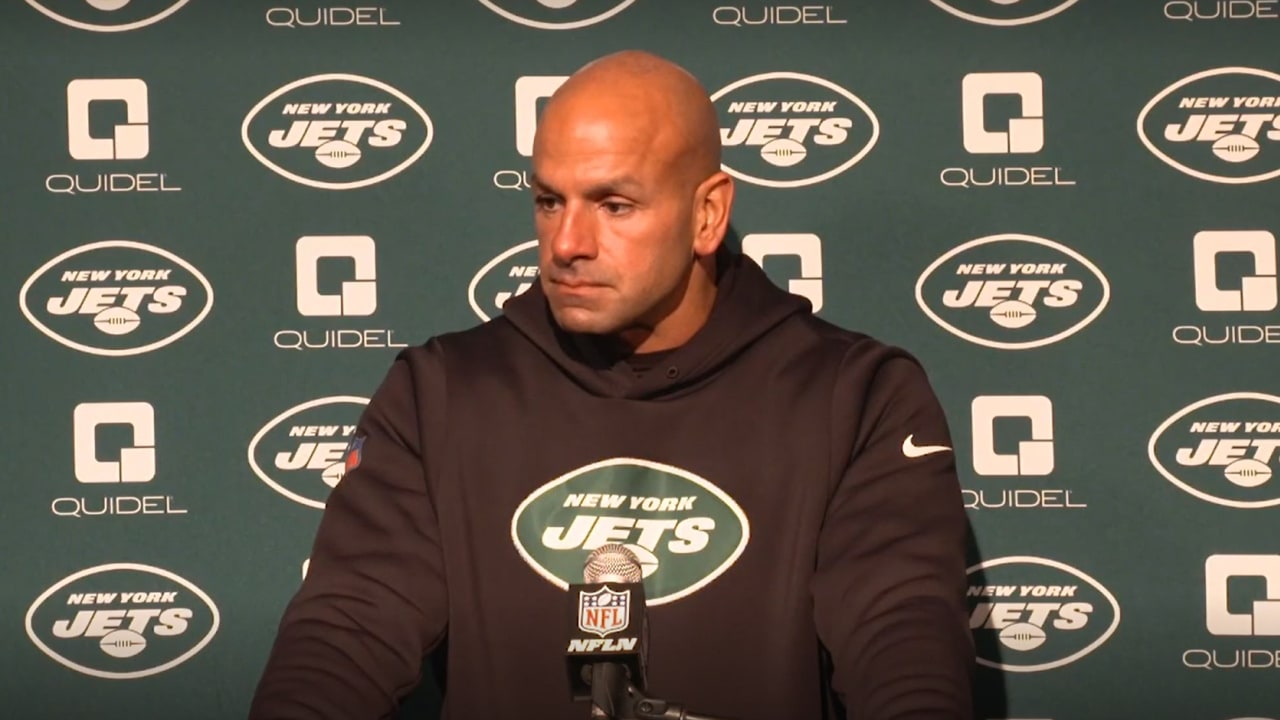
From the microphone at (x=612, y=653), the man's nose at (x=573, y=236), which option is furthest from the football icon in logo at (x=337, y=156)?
the microphone at (x=612, y=653)

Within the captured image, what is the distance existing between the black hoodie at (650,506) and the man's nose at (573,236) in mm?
215

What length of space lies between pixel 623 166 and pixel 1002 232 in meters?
0.82

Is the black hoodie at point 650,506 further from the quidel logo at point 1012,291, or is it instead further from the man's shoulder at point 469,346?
the quidel logo at point 1012,291

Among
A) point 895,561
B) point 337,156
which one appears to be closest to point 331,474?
point 337,156

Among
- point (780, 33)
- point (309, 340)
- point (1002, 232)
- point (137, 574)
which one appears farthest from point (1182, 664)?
point (137, 574)

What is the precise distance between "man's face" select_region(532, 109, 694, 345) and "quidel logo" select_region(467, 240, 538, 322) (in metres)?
0.51

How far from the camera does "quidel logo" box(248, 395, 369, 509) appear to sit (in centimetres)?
285

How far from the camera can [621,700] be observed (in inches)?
73.0

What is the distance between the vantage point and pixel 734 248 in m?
2.85

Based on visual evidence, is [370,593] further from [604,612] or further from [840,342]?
[840,342]

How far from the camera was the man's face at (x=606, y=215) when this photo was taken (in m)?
2.27

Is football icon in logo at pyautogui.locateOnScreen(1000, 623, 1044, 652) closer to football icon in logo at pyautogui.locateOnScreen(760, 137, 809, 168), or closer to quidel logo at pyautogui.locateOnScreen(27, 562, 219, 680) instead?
football icon in logo at pyautogui.locateOnScreen(760, 137, 809, 168)

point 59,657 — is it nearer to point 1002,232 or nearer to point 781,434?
point 781,434

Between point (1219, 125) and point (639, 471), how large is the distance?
1.12m
